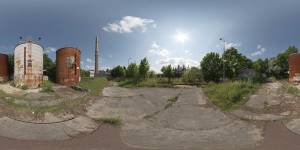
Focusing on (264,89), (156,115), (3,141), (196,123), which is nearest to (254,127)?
(196,123)

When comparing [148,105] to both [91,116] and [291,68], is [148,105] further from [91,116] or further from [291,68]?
[291,68]

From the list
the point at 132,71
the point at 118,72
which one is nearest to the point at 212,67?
the point at 132,71

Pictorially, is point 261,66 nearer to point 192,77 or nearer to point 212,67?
point 212,67

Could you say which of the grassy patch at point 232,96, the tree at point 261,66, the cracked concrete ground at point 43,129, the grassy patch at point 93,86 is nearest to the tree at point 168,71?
the grassy patch at point 93,86

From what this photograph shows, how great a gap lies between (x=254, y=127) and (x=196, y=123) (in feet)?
12.3

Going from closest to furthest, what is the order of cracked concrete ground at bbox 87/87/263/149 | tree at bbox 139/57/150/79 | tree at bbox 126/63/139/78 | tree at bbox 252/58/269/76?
cracked concrete ground at bbox 87/87/263/149
tree at bbox 139/57/150/79
tree at bbox 126/63/139/78
tree at bbox 252/58/269/76

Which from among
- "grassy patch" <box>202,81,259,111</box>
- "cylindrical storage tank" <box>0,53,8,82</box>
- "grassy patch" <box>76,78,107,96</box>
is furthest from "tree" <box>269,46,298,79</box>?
"cylindrical storage tank" <box>0,53,8,82</box>

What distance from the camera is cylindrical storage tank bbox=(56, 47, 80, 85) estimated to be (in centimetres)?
3350

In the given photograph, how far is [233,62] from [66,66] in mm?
35411

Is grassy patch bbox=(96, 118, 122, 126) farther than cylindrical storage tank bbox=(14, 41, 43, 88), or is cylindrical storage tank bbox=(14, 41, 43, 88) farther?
cylindrical storage tank bbox=(14, 41, 43, 88)

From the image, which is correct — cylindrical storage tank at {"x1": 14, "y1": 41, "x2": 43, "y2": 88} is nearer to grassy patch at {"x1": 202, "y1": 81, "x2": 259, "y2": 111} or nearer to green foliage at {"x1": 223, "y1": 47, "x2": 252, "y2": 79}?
grassy patch at {"x1": 202, "y1": 81, "x2": 259, "y2": 111}

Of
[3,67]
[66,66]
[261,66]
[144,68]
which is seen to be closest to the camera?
[66,66]

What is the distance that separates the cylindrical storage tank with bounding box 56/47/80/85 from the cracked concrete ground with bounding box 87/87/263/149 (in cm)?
1219

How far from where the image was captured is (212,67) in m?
47.4
